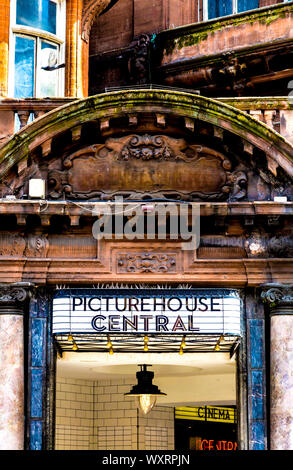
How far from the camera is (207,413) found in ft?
79.6

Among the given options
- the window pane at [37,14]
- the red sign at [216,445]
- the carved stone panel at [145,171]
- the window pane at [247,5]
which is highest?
the window pane at [247,5]

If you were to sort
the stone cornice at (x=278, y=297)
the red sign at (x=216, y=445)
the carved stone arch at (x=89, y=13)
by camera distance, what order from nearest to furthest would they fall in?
1. the stone cornice at (x=278, y=297)
2. the carved stone arch at (x=89, y=13)
3. the red sign at (x=216, y=445)

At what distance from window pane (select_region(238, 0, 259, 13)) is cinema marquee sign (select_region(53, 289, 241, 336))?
6396 mm

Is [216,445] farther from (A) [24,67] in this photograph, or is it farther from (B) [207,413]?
(A) [24,67]

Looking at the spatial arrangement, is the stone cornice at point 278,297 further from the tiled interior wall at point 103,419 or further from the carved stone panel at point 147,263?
the tiled interior wall at point 103,419

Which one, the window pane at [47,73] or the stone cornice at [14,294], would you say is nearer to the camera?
the stone cornice at [14,294]

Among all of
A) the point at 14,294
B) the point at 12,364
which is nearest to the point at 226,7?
the point at 14,294

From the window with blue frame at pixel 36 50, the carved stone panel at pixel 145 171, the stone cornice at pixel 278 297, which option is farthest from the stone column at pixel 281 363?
the window with blue frame at pixel 36 50

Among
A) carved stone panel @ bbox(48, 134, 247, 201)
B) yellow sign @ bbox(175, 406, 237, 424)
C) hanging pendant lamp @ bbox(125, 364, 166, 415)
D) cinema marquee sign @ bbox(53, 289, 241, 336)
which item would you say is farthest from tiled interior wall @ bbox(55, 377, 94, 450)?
carved stone panel @ bbox(48, 134, 247, 201)

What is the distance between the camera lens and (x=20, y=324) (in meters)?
17.3

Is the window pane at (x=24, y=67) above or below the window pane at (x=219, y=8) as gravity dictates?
below

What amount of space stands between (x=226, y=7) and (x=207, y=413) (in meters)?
8.22

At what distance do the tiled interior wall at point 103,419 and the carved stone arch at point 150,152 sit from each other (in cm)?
566

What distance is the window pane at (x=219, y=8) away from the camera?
21.8m
